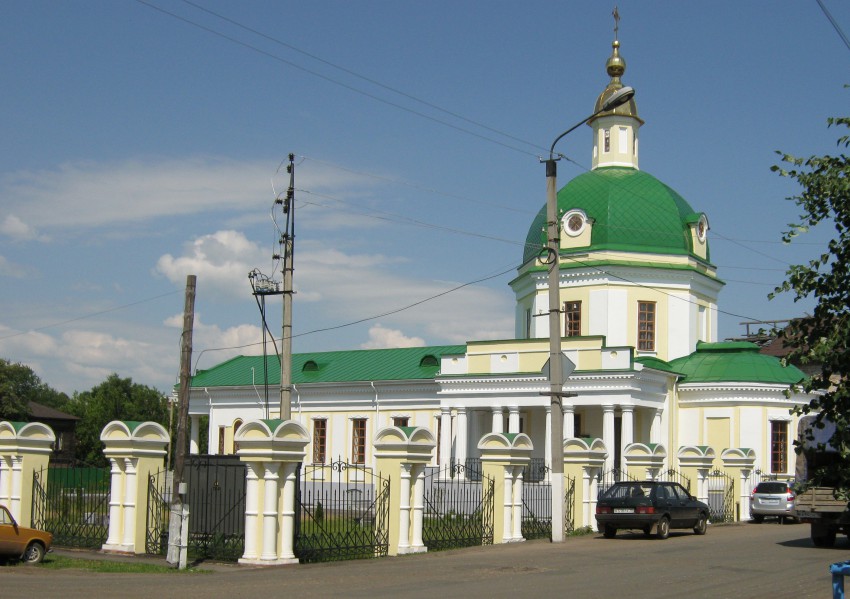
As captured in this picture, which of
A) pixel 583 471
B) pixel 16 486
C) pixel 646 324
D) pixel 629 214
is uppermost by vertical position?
pixel 629 214

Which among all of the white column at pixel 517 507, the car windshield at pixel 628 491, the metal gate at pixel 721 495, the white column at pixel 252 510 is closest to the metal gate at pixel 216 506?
the white column at pixel 252 510

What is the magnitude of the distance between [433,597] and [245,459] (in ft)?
15.1

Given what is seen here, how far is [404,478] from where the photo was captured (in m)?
18.1

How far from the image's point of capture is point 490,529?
68.4ft

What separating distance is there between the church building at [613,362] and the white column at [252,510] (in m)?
20.3

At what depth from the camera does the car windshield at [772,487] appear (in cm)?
2927

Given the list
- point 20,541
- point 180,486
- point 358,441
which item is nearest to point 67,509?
point 20,541

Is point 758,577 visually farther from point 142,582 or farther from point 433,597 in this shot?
point 142,582

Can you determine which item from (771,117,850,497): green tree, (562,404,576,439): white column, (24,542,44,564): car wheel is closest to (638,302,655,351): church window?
(562,404,576,439): white column

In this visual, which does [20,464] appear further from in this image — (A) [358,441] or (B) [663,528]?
(A) [358,441]

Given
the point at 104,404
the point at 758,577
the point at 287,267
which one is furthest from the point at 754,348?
the point at 104,404

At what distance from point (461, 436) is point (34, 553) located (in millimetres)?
24077

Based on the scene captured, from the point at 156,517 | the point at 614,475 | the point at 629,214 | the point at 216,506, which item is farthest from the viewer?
the point at 629,214

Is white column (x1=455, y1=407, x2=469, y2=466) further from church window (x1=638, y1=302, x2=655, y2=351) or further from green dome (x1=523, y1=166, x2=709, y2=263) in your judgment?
church window (x1=638, y1=302, x2=655, y2=351)
